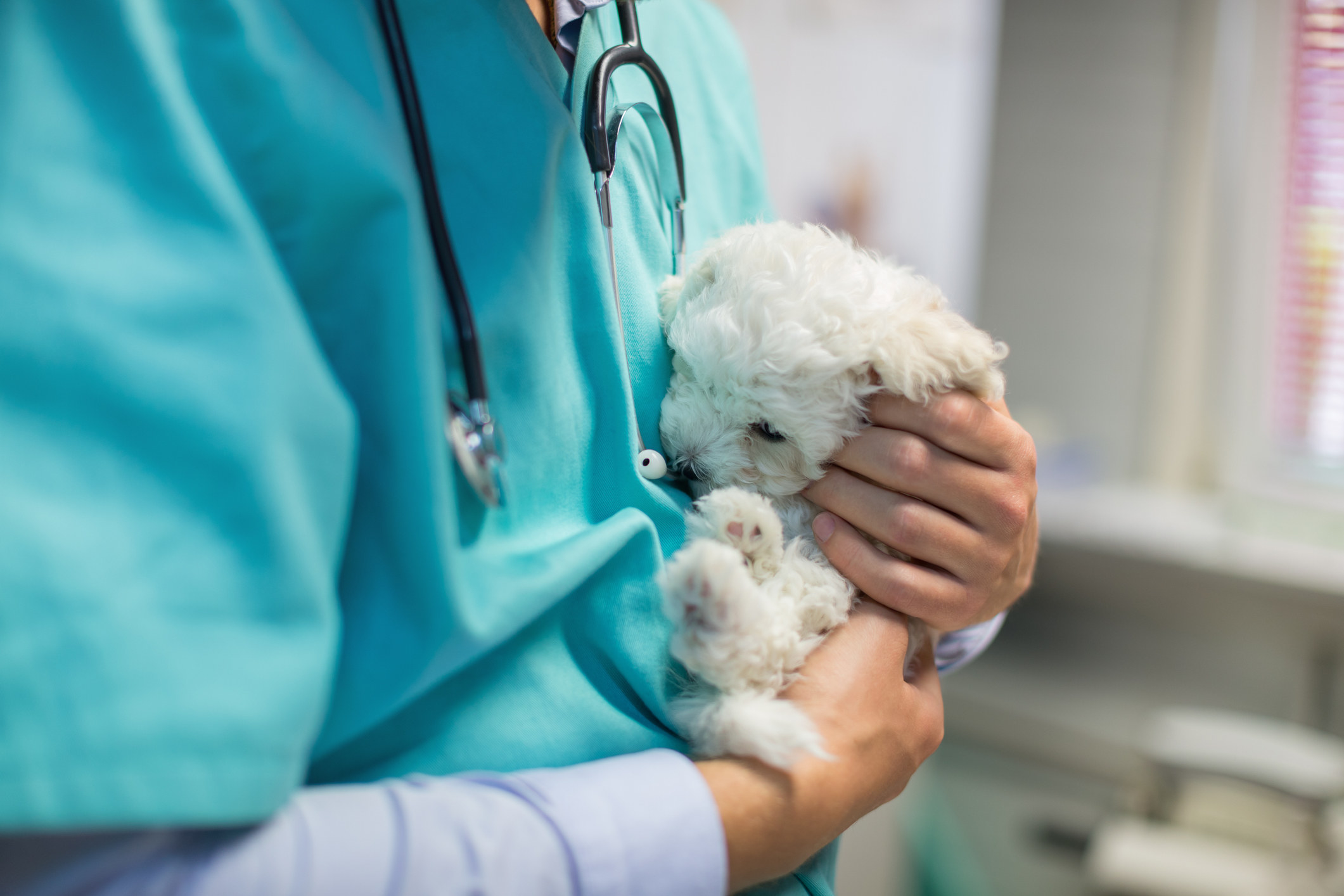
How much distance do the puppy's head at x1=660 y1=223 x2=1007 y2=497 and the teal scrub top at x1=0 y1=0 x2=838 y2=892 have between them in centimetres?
10

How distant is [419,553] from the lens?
520mm

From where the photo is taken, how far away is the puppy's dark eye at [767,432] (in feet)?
2.57

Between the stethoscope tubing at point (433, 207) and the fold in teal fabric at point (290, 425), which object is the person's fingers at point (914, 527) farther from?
Result: the stethoscope tubing at point (433, 207)

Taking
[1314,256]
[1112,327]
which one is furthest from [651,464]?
[1314,256]

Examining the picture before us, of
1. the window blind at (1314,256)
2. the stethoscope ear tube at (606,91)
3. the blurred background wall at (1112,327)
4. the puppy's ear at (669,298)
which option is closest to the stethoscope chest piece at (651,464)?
the puppy's ear at (669,298)

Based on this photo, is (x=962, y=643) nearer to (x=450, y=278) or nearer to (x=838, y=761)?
(x=838, y=761)

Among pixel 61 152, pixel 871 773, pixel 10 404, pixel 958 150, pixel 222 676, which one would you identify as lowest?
pixel 871 773

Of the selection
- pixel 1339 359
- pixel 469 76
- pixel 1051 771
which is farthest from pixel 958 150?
pixel 469 76

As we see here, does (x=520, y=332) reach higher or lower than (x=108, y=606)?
higher

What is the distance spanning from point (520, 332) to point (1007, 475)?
0.48m

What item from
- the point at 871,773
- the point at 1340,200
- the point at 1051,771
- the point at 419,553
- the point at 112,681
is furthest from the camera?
the point at 1051,771

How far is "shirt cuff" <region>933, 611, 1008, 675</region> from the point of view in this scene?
1.00 m

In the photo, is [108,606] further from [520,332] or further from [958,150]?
[958,150]

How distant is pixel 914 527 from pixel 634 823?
0.37 m
